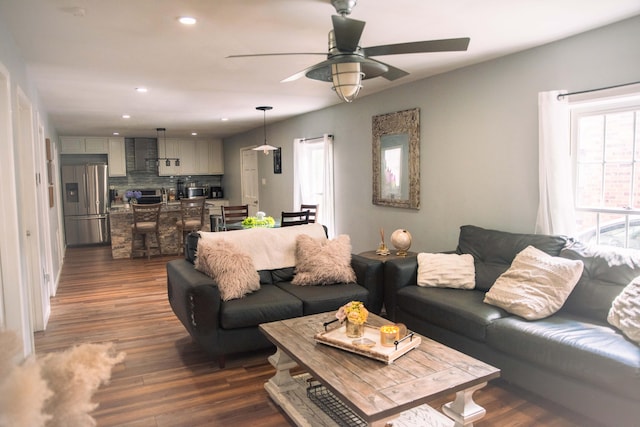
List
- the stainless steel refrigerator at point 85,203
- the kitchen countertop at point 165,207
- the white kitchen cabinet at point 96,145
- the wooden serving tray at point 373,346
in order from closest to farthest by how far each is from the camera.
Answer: the wooden serving tray at point 373,346 → the kitchen countertop at point 165,207 → the stainless steel refrigerator at point 85,203 → the white kitchen cabinet at point 96,145

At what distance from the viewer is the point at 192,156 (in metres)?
10.7

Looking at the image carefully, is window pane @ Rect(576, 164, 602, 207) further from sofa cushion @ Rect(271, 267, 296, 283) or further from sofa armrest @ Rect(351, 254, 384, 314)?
sofa cushion @ Rect(271, 267, 296, 283)

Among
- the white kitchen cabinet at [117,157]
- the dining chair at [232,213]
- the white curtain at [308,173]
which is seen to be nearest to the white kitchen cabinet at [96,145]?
the white kitchen cabinet at [117,157]

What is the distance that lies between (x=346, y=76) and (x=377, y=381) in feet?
4.84

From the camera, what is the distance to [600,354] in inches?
89.8

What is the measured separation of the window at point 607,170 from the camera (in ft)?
10.1

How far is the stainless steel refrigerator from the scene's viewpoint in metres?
9.02

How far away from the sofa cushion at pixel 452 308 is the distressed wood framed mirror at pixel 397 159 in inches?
55.4

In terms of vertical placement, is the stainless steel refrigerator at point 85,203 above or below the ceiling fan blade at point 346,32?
below

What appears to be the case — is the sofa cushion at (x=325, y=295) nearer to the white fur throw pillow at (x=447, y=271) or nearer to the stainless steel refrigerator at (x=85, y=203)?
the white fur throw pillow at (x=447, y=271)

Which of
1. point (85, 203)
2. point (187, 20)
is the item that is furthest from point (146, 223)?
point (187, 20)

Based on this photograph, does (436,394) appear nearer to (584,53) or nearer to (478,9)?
(478,9)

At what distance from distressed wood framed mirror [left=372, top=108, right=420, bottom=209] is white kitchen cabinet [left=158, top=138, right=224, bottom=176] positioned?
657 centimetres

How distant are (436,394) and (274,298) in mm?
1707
